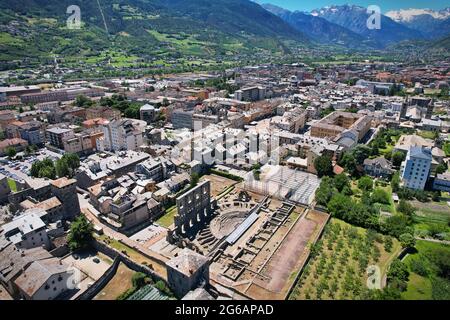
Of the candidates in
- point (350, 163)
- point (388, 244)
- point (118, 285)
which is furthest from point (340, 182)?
point (118, 285)

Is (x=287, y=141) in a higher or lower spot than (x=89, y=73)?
lower

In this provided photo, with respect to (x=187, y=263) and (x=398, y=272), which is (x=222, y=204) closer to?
(x=187, y=263)

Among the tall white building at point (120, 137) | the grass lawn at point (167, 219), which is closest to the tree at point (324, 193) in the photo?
the grass lawn at point (167, 219)

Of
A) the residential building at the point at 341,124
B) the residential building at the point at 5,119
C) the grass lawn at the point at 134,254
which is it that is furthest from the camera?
the residential building at the point at 5,119

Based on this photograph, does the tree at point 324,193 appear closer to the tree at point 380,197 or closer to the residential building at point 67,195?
the tree at point 380,197

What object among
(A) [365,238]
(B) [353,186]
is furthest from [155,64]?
(A) [365,238]

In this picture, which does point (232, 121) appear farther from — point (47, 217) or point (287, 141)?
point (47, 217)
